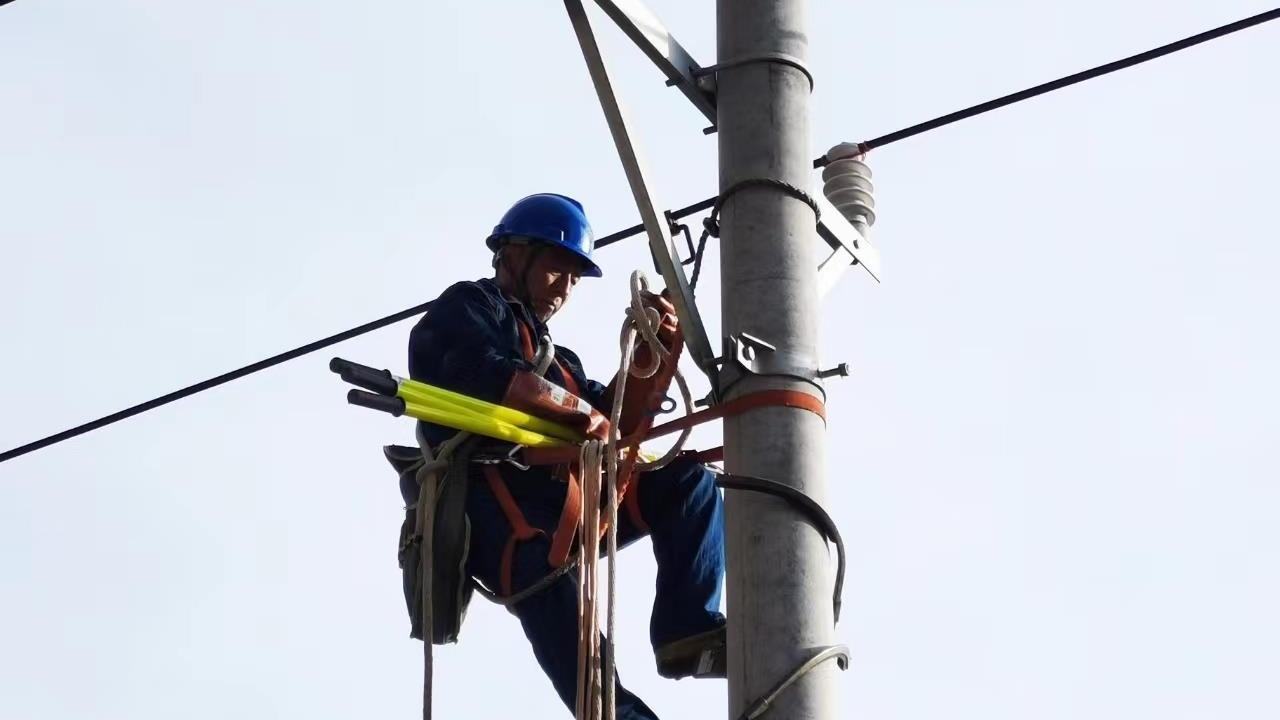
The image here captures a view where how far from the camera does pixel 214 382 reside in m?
6.77

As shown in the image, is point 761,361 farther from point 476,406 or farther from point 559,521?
point 559,521

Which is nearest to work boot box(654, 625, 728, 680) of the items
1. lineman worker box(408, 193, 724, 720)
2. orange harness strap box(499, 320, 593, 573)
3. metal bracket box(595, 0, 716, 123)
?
lineman worker box(408, 193, 724, 720)

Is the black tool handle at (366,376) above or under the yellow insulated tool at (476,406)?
under

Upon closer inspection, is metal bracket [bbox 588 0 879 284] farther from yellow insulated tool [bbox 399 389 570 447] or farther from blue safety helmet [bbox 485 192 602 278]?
blue safety helmet [bbox 485 192 602 278]

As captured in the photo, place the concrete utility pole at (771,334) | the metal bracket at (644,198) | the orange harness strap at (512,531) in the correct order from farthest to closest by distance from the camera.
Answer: the orange harness strap at (512,531) < the metal bracket at (644,198) < the concrete utility pole at (771,334)

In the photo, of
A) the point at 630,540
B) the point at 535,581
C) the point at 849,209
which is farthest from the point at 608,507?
the point at 849,209

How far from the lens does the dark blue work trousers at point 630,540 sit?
4656 mm

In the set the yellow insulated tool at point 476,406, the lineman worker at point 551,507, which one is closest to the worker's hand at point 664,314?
the lineman worker at point 551,507

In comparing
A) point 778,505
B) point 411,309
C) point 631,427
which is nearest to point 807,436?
point 778,505

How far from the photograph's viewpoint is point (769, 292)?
3.94 meters

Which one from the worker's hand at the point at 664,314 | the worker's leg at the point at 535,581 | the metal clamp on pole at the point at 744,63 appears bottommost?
the worker's leg at the point at 535,581

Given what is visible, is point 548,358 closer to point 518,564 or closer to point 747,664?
point 518,564

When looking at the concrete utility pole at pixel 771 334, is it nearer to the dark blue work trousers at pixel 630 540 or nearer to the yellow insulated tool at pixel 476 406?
the yellow insulated tool at pixel 476 406

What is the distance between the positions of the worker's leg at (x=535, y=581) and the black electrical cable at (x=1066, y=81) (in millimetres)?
1476
